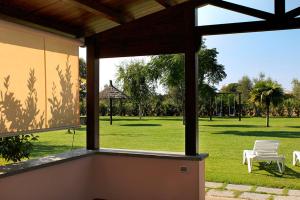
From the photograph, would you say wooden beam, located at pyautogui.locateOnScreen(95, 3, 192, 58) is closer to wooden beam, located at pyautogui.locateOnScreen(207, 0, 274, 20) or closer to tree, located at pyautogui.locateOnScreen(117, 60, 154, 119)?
wooden beam, located at pyautogui.locateOnScreen(207, 0, 274, 20)

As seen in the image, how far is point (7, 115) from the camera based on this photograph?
392 cm

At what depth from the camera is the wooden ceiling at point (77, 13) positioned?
388cm

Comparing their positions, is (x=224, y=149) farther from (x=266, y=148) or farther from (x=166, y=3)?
(x=166, y=3)

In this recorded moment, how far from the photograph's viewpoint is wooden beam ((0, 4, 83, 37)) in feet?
12.4

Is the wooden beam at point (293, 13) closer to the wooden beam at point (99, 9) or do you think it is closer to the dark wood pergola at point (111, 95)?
the wooden beam at point (99, 9)

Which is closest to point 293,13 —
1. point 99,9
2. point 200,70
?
Answer: point 99,9

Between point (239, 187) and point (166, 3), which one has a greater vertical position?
point (166, 3)

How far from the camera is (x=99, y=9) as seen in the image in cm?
412

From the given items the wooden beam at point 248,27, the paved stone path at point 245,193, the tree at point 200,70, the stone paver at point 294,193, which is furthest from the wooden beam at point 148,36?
the tree at point 200,70

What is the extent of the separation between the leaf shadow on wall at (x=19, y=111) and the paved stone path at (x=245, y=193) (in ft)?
9.60

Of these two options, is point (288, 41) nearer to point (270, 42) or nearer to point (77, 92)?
point (270, 42)

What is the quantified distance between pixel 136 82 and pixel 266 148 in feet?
62.2

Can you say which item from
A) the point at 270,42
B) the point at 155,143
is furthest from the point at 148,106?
the point at 155,143

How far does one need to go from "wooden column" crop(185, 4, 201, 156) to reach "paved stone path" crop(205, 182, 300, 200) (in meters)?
1.29
